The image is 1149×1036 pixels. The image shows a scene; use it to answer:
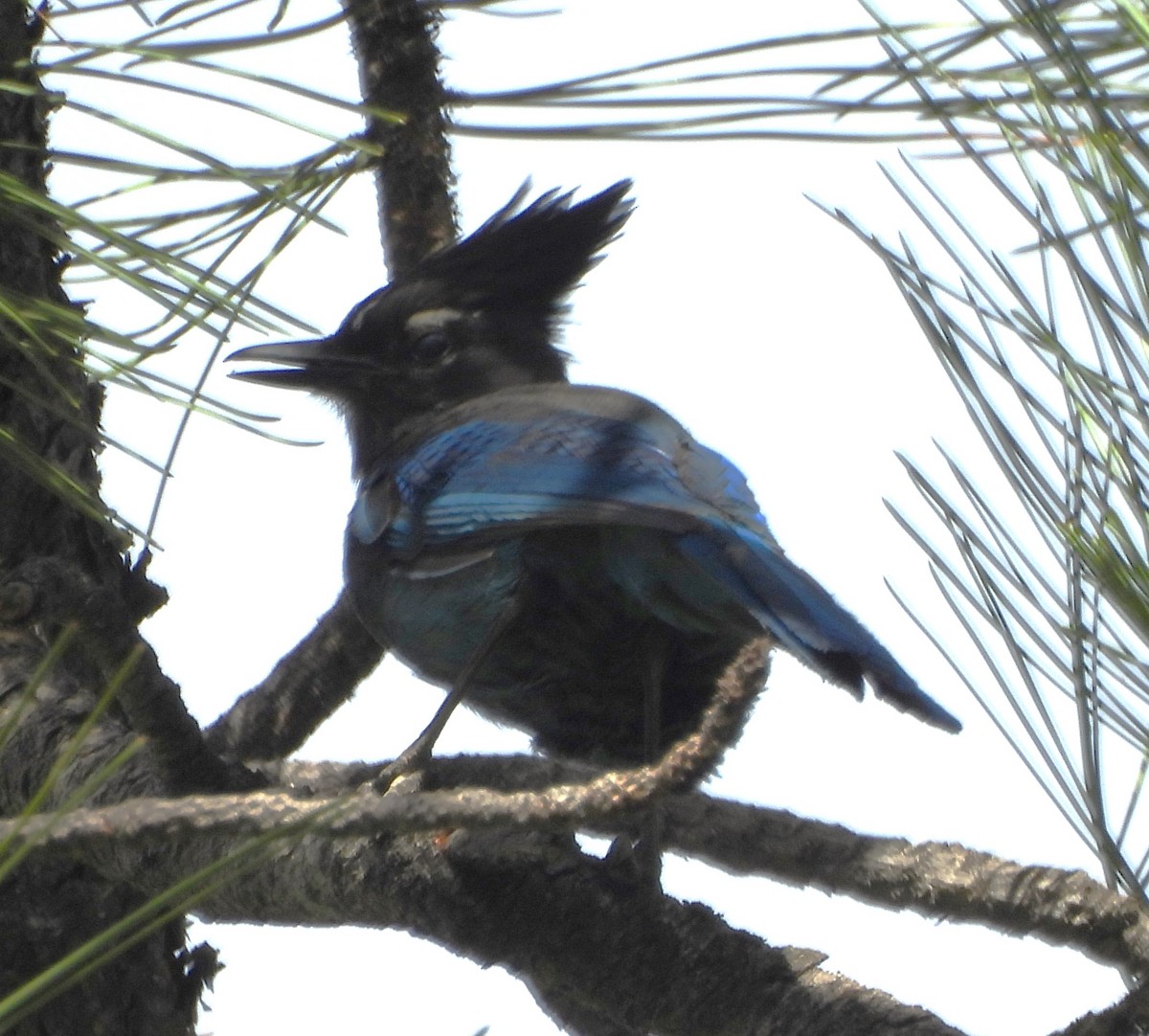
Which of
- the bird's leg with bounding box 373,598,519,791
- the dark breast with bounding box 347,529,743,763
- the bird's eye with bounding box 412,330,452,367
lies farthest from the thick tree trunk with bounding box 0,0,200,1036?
the bird's eye with bounding box 412,330,452,367

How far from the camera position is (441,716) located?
7.38 feet

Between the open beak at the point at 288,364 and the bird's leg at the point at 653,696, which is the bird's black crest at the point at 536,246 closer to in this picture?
the open beak at the point at 288,364

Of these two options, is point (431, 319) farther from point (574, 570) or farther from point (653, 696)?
point (653, 696)

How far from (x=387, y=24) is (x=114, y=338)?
34.3 inches

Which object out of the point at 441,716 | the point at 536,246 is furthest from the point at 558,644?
the point at 536,246

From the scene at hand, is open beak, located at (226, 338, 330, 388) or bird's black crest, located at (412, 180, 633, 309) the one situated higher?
bird's black crest, located at (412, 180, 633, 309)

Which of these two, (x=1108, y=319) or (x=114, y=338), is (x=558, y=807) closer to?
(x=1108, y=319)

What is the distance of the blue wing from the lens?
75.9 inches

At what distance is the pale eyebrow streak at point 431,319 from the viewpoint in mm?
3127

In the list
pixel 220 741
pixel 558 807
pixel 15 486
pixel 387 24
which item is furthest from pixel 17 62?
pixel 558 807

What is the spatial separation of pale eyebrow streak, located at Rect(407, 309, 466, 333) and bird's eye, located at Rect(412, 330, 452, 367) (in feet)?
0.06

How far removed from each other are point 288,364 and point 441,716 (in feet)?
3.43

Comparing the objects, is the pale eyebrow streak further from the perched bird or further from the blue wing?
the blue wing

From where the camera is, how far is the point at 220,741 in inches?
101
